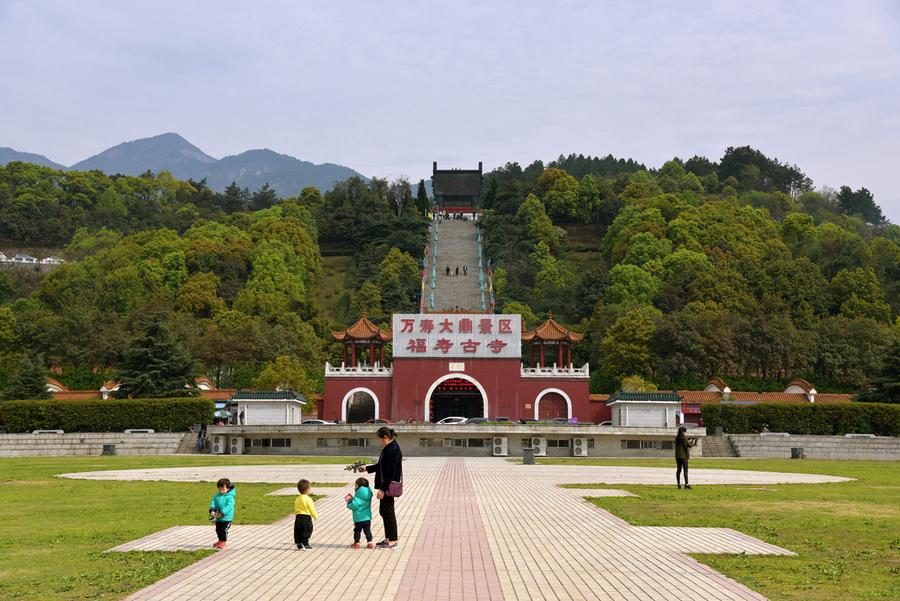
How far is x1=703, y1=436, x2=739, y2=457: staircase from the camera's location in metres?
41.3

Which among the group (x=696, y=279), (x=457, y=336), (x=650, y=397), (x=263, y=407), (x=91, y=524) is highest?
(x=696, y=279)

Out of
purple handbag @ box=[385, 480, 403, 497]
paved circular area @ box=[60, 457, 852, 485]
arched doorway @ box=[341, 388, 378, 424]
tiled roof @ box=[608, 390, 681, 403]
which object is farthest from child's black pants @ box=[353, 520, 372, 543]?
arched doorway @ box=[341, 388, 378, 424]

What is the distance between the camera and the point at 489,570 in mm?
10344

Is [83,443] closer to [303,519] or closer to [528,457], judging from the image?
[528,457]

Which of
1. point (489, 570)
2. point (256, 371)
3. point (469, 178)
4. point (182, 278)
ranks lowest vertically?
point (489, 570)

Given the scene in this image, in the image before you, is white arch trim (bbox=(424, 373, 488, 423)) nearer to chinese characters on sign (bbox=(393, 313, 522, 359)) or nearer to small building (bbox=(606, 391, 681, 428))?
chinese characters on sign (bbox=(393, 313, 522, 359))

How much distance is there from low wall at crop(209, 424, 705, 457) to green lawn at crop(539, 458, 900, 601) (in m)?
17.3

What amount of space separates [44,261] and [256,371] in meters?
46.6

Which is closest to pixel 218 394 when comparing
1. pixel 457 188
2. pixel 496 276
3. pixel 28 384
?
pixel 28 384

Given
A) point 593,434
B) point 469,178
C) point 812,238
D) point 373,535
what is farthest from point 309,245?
point 373,535

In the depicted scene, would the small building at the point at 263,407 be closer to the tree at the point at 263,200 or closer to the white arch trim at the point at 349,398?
the white arch trim at the point at 349,398

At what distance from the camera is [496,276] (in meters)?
77.5

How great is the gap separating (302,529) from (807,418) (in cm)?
3682

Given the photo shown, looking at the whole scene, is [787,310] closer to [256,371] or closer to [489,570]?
[256,371]
